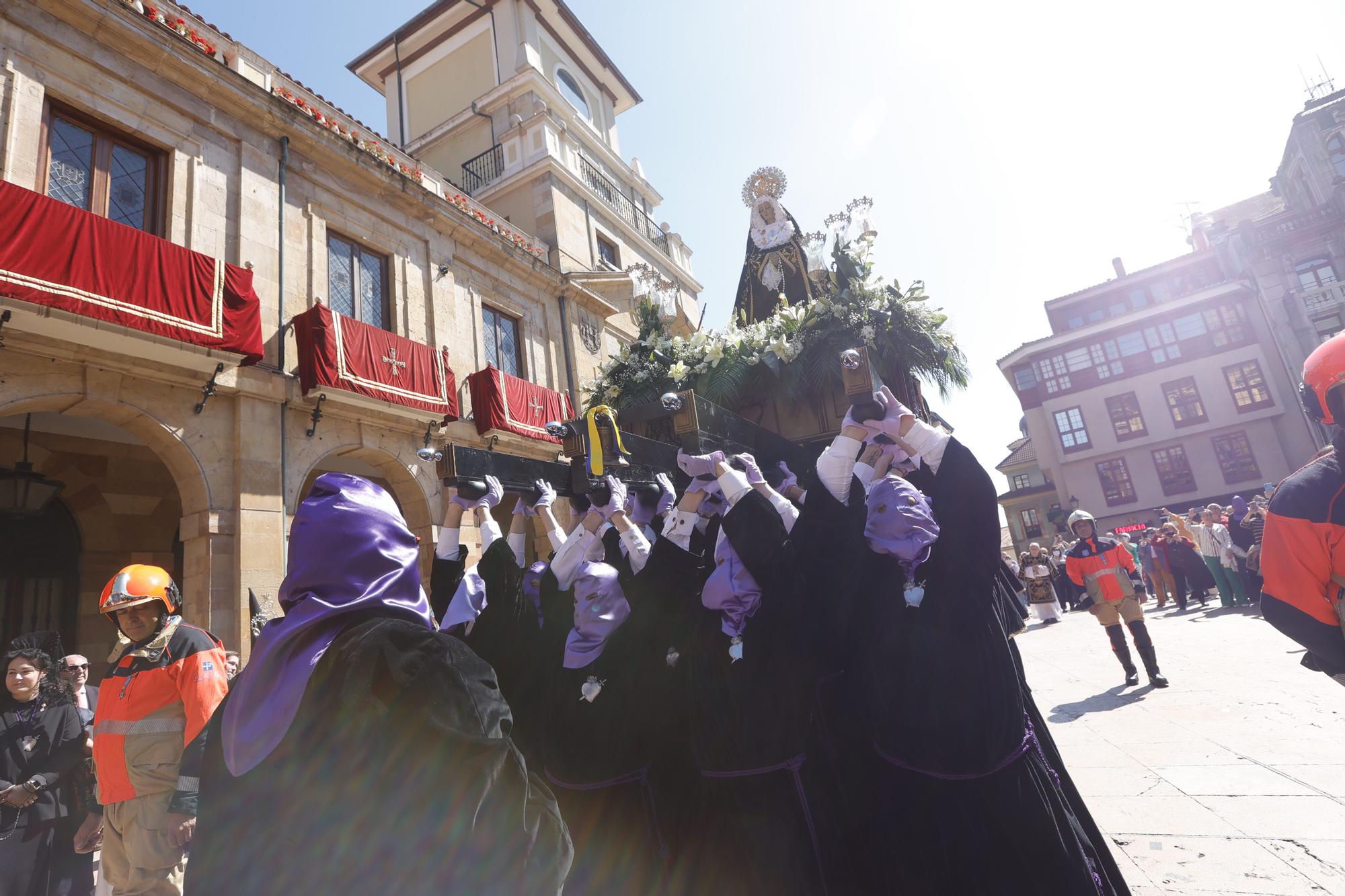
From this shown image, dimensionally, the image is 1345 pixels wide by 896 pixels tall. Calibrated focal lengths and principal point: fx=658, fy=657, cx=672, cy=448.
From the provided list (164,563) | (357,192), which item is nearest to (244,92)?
(357,192)

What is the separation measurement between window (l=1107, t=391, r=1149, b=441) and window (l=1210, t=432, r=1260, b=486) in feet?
9.99

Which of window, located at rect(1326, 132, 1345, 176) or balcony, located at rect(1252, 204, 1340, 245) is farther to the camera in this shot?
window, located at rect(1326, 132, 1345, 176)

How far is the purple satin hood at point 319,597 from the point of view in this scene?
1.39 meters

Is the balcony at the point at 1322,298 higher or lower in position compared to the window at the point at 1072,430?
higher

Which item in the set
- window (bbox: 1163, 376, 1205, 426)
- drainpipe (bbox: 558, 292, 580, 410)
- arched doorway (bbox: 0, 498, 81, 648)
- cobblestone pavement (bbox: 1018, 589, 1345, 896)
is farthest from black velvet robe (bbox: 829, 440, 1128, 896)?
window (bbox: 1163, 376, 1205, 426)

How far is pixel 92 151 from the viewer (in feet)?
27.1

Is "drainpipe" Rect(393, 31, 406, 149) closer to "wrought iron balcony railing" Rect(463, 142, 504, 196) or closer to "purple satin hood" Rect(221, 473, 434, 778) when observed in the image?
"wrought iron balcony railing" Rect(463, 142, 504, 196)

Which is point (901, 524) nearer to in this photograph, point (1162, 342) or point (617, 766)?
point (617, 766)

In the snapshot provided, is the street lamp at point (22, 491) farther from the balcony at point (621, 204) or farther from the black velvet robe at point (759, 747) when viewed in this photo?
the balcony at point (621, 204)

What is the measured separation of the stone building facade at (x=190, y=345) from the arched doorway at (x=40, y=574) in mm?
20

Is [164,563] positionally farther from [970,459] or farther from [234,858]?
[970,459]

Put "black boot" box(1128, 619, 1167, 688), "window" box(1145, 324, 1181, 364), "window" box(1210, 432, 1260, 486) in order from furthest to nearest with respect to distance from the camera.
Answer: "window" box(1145, 324, 1181, 364) → "window" box(1210, 432, 1260, 486) → "black boot" box(1128, 619, 1167, 688)

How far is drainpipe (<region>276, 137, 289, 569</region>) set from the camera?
879 cm

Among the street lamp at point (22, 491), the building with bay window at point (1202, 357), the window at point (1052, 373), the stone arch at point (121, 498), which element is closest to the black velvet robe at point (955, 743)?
the stone arch at point (121, 498)
